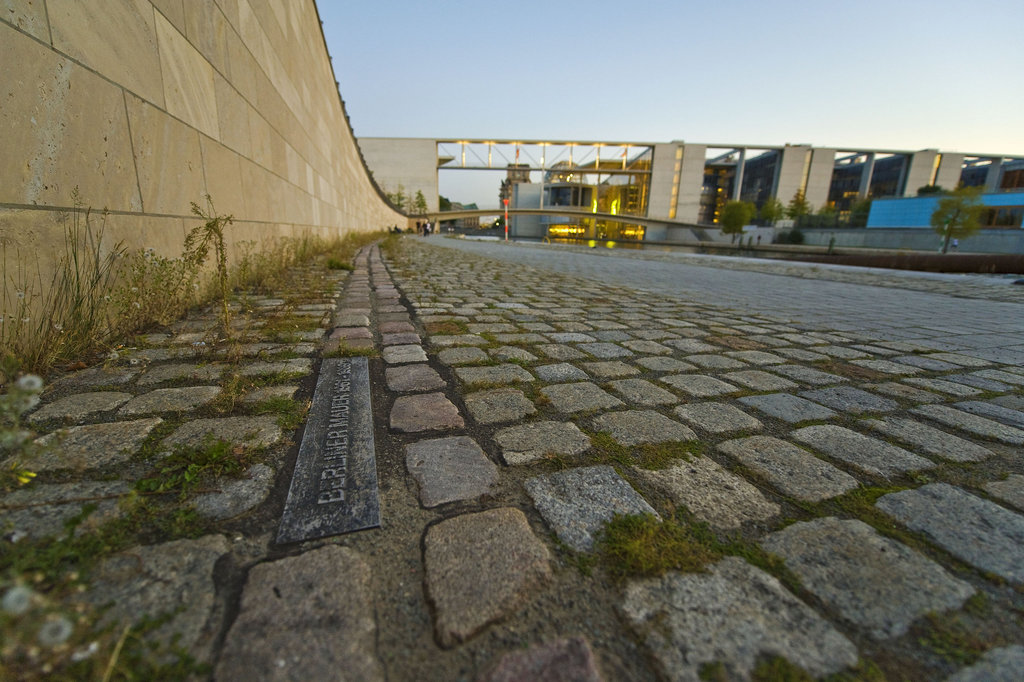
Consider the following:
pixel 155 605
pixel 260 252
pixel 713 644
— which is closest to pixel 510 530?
pixel 713 644

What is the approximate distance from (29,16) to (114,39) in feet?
2.28

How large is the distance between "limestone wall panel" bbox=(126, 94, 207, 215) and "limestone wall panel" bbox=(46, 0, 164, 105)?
151mm

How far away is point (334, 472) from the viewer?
4.50 ft

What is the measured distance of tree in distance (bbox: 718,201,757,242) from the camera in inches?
2296

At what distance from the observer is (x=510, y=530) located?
114cm

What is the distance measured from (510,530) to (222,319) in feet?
8.66

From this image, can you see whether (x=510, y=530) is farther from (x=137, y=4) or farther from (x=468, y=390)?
(x=137, y=4)

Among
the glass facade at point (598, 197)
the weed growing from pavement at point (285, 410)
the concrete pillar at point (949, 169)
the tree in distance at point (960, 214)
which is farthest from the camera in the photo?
the glass facade at point (598, 197)

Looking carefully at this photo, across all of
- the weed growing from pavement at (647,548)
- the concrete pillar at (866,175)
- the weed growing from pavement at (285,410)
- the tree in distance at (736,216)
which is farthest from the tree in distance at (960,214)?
the concrete pillar at (866,175)

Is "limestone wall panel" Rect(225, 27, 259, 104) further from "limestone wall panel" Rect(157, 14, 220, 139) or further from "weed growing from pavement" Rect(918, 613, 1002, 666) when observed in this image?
"weed growing from pavement" Rect(918, 613, 1002, 666)

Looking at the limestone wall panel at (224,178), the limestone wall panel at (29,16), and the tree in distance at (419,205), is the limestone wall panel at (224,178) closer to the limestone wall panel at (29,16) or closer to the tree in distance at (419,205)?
the limestone wall panel at (29,16)

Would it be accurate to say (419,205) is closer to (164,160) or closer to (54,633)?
(164,160)

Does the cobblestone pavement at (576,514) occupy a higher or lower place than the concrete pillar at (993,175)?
lower

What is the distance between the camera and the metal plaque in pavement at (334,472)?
1149 mm
